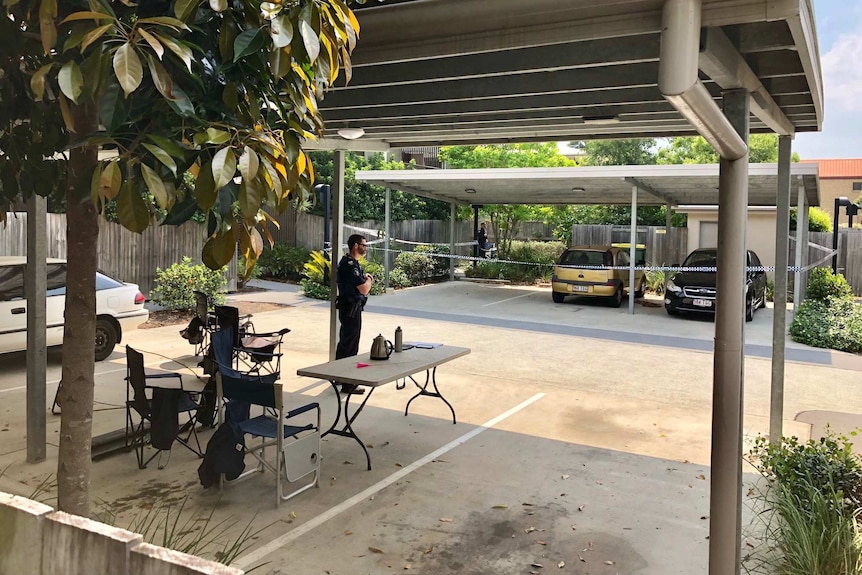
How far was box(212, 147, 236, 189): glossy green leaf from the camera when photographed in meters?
1.90

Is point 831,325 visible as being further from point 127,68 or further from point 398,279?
point 127,68

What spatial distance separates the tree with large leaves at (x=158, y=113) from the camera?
1952 millimetres

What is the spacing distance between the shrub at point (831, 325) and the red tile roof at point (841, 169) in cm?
5053

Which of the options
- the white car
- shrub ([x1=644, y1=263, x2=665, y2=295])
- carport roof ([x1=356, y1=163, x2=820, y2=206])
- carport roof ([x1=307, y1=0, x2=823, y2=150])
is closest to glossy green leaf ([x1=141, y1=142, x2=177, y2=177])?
carport roof ([x1=307, y1=0, x2=823, y2=150])

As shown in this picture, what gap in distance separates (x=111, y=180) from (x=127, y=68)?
31 cm

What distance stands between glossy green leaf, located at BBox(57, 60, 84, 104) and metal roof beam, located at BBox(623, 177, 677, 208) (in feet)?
47.0

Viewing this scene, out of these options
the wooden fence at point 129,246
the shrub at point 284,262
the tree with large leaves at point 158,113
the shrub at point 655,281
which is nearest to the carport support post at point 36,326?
the tree with large leaves at point 158,113

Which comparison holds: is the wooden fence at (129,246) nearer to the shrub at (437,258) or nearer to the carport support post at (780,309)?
the shrub at (437,258)

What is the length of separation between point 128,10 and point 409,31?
1.74 meters

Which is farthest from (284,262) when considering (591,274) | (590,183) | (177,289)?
(590,183)

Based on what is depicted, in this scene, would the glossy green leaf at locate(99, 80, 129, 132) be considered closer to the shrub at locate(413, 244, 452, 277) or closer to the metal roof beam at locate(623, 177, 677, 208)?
the metal roof beam at locate(623, 177, 677, 208)

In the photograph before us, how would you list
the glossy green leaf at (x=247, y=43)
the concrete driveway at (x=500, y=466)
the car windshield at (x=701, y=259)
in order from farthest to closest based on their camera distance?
the car windshield at (x=701, y=259), the concrete driveway at (x=500, y=466), the glossy green leaf at (x=247, y=43)

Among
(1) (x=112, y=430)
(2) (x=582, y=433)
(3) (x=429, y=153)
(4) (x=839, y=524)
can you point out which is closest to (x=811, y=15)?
(4) (x=839, y=524)

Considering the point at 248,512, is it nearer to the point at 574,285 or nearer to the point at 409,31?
the point at 409,31
